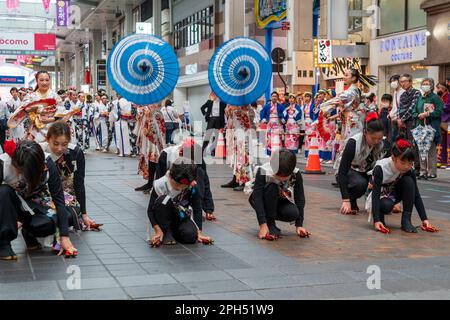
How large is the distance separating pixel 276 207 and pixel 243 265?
1.30m

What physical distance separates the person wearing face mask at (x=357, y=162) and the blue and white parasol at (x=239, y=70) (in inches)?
98.1

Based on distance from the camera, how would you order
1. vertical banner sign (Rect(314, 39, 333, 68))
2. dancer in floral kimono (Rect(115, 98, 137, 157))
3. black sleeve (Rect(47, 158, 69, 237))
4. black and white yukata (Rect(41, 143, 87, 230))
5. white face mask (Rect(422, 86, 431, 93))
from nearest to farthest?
black sleeve (Rect(47, 158, 69, 237))
black and white yukata (Rect(41, 143, 87, 230))
white face mask (Rect(422, 86, 431, 93))
dancer in floral kimono (Rect(115, 98, 137, 157))
vertical banner sign (Rect(314, 39, 333, 68))

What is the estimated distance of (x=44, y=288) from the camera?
4.78 m

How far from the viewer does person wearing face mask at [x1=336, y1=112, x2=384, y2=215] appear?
26.3 feet

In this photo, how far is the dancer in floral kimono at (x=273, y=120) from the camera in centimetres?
1882

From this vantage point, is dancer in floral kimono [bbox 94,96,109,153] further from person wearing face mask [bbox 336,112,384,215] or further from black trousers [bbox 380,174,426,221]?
black trousers [bbox 380,174,426,221]

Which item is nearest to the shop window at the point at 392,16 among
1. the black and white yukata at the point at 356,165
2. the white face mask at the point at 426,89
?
the white face mask at the point at 426,89

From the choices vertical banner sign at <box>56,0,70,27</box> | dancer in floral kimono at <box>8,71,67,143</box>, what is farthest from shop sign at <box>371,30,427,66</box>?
vertical banner sign at <box>56,0,70,27</box>

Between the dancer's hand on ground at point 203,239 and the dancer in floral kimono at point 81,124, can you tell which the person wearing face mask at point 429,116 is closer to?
the dancer's hand on ground at point 203,239

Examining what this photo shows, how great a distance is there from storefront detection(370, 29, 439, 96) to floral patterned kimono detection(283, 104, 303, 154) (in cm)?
289

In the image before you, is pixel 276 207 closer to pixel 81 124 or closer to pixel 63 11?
pixel 81 124
